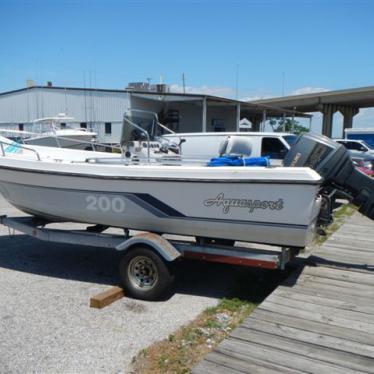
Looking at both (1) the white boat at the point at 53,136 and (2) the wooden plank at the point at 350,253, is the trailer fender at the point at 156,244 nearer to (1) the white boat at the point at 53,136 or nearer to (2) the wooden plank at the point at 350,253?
(2) the wooden plank at the point at 350,253

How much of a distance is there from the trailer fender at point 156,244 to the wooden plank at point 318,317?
1.16 metres

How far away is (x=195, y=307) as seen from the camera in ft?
16.1

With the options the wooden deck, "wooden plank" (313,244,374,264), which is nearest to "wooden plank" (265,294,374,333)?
the wooden deck

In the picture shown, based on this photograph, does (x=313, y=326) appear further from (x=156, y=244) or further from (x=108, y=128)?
(x=108, y=128)

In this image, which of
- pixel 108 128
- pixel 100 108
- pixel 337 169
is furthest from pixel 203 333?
pixel 100 108

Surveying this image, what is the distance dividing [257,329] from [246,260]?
1.17m

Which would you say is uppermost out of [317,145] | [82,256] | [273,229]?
[317,145]

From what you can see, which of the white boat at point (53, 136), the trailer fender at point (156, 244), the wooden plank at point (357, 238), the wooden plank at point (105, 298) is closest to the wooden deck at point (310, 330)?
the trailer fender at point (156, 244)

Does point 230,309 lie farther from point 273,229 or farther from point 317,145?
point 317,145

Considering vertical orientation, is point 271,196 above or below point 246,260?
above

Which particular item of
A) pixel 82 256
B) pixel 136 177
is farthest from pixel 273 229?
pixel 82 256

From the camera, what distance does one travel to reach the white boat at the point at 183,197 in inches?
183

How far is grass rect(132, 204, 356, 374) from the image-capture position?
355cm

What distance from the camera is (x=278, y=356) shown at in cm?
332
